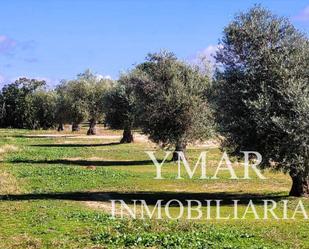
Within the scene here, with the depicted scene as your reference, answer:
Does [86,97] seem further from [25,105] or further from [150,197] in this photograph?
[150,197]

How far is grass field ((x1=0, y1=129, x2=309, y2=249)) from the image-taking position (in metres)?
18.9

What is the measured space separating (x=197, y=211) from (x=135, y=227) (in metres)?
6.28

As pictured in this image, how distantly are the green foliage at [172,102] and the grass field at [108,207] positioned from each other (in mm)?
3138

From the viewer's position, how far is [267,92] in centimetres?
2905

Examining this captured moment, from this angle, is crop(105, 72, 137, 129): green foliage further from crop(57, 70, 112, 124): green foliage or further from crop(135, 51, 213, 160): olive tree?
crop(57, 70, 112, 124): green foliage

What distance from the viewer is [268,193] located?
33688 millimetres

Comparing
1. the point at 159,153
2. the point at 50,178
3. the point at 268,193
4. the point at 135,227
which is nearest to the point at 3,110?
the point at 159,153

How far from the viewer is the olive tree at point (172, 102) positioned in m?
50.8

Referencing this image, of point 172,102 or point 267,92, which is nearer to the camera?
point 267,92

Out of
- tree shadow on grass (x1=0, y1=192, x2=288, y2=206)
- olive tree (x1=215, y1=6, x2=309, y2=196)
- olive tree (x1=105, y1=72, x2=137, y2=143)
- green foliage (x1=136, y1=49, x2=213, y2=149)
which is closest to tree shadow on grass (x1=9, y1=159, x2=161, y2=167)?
green foliage (x1=136, y1=49, x2=213, y2=149)

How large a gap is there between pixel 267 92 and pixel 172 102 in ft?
72.2

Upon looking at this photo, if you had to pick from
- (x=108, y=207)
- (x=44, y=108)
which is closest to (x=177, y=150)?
(x=108, y=207)

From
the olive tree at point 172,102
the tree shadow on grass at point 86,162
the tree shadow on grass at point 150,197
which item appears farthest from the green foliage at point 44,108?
the tree shadow on grass at point 150,197

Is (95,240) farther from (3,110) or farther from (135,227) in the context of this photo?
(3,110)
